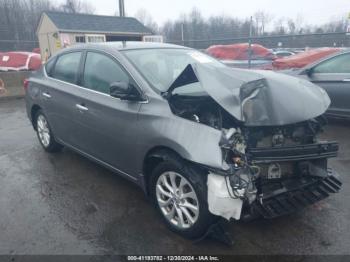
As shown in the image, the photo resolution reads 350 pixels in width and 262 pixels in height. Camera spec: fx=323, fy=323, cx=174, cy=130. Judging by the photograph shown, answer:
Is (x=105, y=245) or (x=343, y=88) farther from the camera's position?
(x=343, y=88)

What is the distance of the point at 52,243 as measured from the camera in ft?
9.63

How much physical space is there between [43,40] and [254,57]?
1578 cm

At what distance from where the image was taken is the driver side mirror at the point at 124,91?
3.16 meters

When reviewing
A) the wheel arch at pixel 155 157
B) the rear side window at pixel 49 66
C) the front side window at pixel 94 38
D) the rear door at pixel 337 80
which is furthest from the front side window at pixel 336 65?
the front side window at pixel 94 38

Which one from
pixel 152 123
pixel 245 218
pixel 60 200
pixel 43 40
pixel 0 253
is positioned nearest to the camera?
pixel 245 218

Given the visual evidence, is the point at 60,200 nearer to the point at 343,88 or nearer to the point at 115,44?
the point at 115,44

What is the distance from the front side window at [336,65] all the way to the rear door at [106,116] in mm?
4217

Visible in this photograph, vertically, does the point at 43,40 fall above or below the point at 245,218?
above

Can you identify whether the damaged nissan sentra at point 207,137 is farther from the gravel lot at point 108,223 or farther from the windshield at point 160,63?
the gravel lot at point 108,223

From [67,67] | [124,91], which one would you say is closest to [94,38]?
[67,67]

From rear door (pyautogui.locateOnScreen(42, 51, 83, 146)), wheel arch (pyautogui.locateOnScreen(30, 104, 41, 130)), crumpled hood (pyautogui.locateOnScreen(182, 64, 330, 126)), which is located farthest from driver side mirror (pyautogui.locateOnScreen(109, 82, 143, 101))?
wheel arch (pyautogui.locateOnScreen(30, 104, 41, 130))

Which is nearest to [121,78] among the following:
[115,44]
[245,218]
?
[115,44]

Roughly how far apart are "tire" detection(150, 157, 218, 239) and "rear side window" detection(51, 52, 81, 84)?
6.43 ft

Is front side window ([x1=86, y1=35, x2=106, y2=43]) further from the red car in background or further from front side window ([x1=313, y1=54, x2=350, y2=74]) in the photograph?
front side window ([x1=313, y1=54, x2=350, y2=74])
